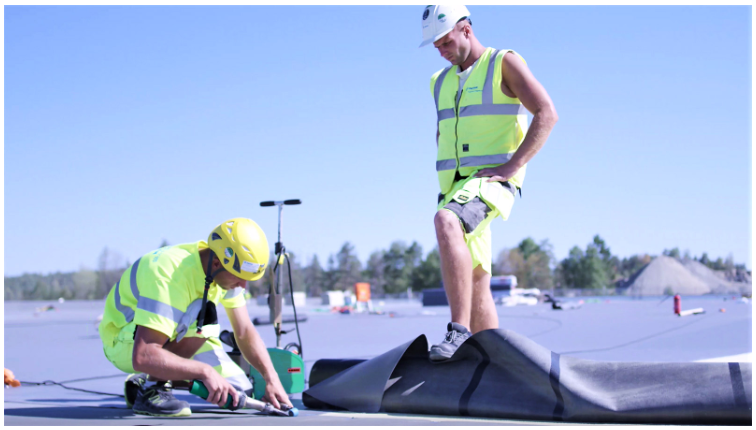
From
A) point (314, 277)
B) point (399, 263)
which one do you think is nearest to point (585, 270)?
point (399, 263)

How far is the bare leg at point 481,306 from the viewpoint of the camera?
3061 mm

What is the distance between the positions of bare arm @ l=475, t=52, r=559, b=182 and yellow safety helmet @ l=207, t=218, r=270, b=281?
3.42ft

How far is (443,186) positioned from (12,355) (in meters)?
5.39

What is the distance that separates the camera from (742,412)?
1932 mm

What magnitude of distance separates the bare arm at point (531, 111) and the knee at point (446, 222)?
1.09ft

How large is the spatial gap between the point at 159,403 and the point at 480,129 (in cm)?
189

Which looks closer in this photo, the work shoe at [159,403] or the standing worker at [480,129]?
the work shoe at [159,403]

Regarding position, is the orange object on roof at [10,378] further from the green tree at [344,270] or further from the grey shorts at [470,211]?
the green tree at [344,270]

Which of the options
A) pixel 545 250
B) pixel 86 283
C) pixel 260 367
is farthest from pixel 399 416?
pixel 545 250

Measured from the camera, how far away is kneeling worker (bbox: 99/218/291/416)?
270cm

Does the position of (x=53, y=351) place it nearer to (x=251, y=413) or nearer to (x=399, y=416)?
(x=251, y=413)

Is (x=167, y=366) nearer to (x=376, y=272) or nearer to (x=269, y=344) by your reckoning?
(x=269, y=344)

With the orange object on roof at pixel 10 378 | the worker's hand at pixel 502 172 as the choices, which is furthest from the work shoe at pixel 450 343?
the orange object on roof at pixel 10 378

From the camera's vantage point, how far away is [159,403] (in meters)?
2.75
